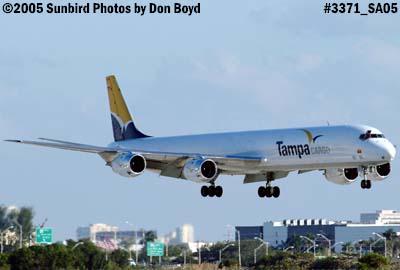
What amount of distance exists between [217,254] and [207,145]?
60.0 metres

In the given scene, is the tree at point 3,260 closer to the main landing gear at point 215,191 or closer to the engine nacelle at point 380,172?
the main landing gear at point 215,191

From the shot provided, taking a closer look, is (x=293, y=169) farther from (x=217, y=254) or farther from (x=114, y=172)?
(x=217, y=254)

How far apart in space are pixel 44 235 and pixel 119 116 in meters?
22.3

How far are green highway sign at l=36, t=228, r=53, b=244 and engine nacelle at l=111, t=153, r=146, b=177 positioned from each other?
107 ft

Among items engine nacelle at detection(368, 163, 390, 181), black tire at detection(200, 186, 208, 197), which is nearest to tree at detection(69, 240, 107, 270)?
black tire at detection(200, 186, 208, 197)

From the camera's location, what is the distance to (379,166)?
3433 inches

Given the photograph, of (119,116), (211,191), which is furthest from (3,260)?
(119,116)

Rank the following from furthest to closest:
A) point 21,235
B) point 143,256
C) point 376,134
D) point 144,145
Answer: point 143,256 → point 21,235 → point 144,145 → point 376,134

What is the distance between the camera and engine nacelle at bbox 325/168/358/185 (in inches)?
3548

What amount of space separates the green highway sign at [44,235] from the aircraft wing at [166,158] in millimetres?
28325

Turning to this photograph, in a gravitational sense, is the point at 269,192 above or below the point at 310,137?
below

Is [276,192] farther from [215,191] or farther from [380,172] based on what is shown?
[380,172]

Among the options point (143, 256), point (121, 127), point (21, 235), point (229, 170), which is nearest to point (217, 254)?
point (143, 256)

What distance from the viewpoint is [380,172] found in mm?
87375
